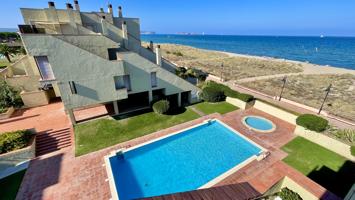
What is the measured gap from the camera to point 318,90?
29.5m

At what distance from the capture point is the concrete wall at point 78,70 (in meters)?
12.5

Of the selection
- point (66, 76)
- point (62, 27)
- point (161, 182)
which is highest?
point (62, 27)

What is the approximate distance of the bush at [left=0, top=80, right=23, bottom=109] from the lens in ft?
61.7

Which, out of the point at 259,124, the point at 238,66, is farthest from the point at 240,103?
the point at 238,66

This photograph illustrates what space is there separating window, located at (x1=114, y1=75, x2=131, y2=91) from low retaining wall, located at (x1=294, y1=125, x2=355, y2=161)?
18488 millimetres

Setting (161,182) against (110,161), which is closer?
(161,182)

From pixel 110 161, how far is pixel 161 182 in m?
4.63

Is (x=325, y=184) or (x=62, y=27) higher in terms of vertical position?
(x=62, y=27)

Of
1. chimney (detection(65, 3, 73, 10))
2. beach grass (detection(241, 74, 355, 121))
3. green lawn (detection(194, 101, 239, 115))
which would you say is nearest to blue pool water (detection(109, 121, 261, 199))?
green lawn (detection(194, 101, 239, 115))

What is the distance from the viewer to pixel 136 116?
1950 cm

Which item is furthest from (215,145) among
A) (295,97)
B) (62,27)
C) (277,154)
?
(62,27)

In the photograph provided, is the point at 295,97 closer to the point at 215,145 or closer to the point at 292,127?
the point at 292,127

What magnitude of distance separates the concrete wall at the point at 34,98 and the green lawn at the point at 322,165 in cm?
2727

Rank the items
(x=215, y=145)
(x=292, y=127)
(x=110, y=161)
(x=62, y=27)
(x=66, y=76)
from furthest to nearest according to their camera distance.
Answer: (x=62, y=27) → (x=292, y=127) → (x=215, y=145) → (x=66, y=76) → (x=110, y=161)
